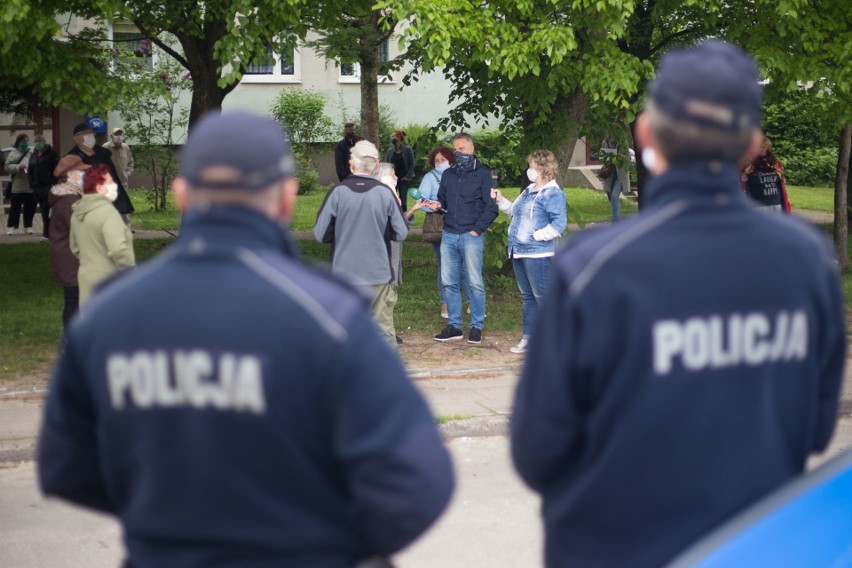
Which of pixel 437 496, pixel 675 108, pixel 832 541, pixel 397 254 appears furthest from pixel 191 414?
pixel 397 254

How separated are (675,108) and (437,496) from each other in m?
0.95

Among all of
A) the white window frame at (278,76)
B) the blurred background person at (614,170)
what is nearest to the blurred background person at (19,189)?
the blurred background person at (614,170)

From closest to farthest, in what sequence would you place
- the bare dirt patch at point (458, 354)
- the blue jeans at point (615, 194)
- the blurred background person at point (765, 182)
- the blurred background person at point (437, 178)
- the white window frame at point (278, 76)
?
1. the bare dirt patch at point (458, 354)
2. the blurred background person at point (437, 178)
3. the blurred background person at point (765, 182)
4. the blue jeans at point (615, 194)
5. the white window frame at point (278, 76)

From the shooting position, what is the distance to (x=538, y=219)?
10.3 metres

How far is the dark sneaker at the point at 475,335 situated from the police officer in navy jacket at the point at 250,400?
8.79 meters

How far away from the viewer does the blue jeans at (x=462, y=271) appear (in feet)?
35.9

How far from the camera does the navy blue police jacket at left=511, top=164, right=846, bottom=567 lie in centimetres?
242

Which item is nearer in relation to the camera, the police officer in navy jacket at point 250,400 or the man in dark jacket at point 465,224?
the police officer in navy jacket at point 250,400

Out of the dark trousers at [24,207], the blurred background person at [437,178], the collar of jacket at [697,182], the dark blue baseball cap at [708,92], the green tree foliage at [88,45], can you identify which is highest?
the green tree foliage at [88,45]

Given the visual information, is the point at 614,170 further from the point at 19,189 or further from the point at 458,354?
the point at 19,189

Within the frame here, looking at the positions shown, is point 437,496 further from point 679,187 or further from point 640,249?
point 679,187

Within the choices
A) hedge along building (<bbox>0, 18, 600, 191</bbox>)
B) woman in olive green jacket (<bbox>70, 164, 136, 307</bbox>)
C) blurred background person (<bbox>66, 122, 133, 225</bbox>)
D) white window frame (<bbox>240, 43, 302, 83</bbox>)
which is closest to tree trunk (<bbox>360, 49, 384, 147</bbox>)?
hedge along building (<bbox>0, 18, 600, 191</bbox>)

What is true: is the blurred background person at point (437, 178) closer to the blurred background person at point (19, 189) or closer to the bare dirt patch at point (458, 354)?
the bare dirt patch at point (458, 354)

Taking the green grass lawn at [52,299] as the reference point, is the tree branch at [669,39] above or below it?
above
